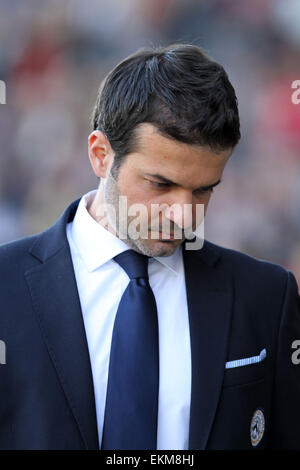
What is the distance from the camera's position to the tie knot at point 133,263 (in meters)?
1.42

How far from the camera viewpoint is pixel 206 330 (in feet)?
4.68

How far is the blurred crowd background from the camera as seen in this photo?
3.62m

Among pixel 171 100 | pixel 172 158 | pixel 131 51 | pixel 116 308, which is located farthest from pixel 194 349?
pixel 131 51

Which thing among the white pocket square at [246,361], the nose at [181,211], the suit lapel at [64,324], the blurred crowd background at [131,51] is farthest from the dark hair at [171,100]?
the blurred crowd background at [131,51]

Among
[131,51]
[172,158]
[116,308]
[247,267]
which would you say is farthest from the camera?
[131,51]

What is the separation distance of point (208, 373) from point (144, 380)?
147 millimetres

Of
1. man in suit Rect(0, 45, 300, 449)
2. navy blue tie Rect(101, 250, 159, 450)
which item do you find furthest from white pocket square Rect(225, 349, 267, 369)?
navy blue tie Rect(101, 250, 159, 450)

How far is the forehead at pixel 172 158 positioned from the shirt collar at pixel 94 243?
19 centimetres

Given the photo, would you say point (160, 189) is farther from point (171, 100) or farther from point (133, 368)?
point (133, 368)

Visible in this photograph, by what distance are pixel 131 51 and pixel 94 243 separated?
248cm
